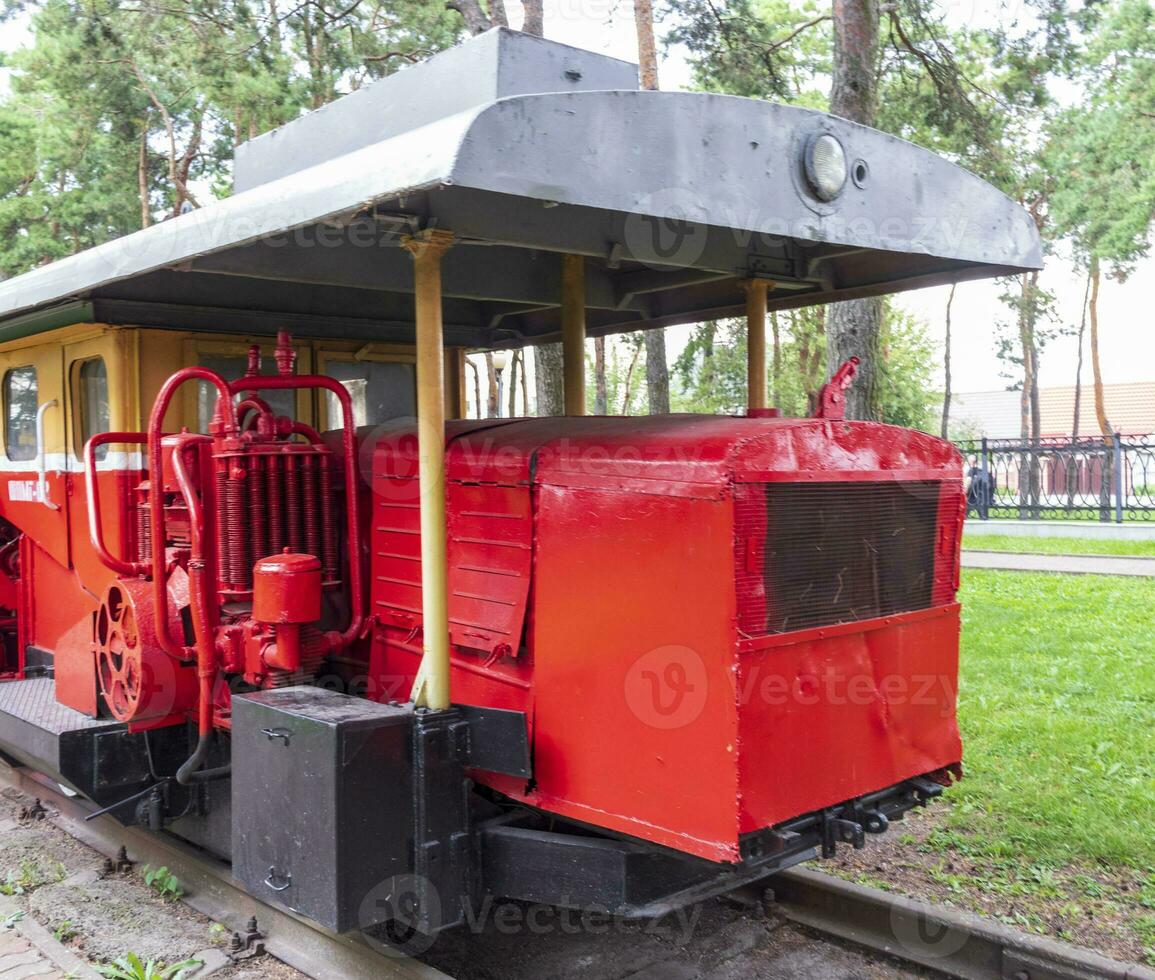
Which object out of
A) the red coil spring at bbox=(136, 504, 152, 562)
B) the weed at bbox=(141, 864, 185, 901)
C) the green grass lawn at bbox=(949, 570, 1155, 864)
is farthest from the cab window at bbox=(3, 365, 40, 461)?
the green grass lawn at bbox=(949, 570, 1155, 864)

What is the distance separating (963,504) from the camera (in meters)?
3.93

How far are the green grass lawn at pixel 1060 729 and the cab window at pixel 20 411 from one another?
199 inches

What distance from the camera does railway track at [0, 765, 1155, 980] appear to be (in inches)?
143

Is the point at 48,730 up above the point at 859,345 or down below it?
below

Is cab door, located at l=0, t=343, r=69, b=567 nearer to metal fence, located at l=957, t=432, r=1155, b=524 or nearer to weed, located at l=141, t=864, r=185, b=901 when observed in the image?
weed, located at l=141, t=864, r=185, b=901

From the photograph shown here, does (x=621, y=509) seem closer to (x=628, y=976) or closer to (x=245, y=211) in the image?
(x=245, y=211)

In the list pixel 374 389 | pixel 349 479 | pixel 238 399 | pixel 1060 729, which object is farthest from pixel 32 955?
pixel 1060 729

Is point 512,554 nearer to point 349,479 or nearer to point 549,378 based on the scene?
point 349,479

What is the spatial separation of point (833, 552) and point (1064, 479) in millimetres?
17130

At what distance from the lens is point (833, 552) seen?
335 cm

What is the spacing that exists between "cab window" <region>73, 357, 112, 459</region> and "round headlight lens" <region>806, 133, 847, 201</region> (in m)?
3.36

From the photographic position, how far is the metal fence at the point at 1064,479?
56.9 ft

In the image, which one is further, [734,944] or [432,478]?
[734,944]

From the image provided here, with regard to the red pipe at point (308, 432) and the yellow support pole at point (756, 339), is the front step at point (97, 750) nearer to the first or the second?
the red pipe at point (308, 432)
